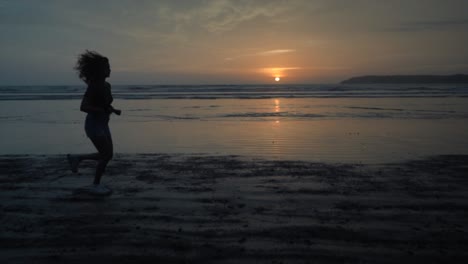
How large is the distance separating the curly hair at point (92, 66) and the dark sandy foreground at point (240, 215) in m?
1.74

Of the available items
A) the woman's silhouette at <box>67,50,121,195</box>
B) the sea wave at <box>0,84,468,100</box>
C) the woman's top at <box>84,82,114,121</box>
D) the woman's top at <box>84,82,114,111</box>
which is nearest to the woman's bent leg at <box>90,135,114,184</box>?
the woman's silhouette at <box>67,50,121,195</box>

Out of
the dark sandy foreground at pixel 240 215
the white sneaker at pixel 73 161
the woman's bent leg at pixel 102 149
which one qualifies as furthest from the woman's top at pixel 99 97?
the dark sandy foreground at pixel 240 215

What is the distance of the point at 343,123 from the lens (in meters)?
15.9

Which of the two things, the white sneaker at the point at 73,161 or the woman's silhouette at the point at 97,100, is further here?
the white sneaker at the point at 73,161

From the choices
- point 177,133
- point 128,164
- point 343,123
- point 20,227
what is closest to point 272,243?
point 20,227

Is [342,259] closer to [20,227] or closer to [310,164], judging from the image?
[20,227]

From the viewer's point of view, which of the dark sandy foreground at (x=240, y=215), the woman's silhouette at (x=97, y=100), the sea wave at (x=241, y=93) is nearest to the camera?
the dark sandy foreground at (x=240, y=215)

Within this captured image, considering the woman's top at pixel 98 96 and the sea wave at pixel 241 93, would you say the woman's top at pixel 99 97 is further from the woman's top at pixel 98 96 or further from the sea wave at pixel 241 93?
the sea wave at pixel 241 93

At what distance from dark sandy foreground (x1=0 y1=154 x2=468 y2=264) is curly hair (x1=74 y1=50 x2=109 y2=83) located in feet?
5.71

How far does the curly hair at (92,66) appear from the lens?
605 centimetres

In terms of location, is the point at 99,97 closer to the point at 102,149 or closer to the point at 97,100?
the point at 97,100

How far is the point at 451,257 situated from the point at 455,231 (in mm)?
773

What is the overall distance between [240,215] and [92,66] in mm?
3123

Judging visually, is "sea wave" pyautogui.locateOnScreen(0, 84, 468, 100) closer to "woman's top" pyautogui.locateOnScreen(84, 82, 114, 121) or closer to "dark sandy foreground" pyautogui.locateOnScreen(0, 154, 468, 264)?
"dark sandy foreground" pyautogui.locateOnScreen(0, 154, 468, 264)
